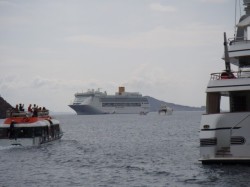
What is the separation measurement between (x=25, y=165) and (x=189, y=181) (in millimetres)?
13007

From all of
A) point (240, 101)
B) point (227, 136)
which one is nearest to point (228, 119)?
point (227, 136)

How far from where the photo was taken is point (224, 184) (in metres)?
23.0

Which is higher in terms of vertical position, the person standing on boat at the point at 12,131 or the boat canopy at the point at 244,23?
the boat canopy at the point at 244,23

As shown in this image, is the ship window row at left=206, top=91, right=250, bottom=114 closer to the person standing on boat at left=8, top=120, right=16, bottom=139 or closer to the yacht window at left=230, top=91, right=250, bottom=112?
the yacht window at left=230, top=91, right=250, bottom=112

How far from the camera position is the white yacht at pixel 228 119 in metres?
26.3

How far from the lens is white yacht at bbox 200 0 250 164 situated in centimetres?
2633

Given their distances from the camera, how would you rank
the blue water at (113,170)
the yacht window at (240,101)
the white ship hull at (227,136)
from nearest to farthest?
the blue water at (113,170) < the white ship hull at (227,136) < the yacht window at (240,101)

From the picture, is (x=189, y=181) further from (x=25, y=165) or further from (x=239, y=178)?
(x=25, y=165)

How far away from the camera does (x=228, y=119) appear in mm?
26516

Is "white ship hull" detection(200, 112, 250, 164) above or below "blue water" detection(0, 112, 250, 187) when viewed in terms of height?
above

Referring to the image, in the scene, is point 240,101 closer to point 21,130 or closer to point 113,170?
point 113,170

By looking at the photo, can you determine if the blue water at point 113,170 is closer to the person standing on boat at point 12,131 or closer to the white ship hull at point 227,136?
the white ship hull at point 227,136

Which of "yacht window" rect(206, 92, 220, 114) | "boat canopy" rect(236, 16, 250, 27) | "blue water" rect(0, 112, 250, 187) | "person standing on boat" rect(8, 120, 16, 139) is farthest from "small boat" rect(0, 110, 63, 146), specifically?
"boat canopy" rect(236, 16, 250, 27)

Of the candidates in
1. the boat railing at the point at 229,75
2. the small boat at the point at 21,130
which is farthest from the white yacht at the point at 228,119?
the small boat at the point at 21,130
